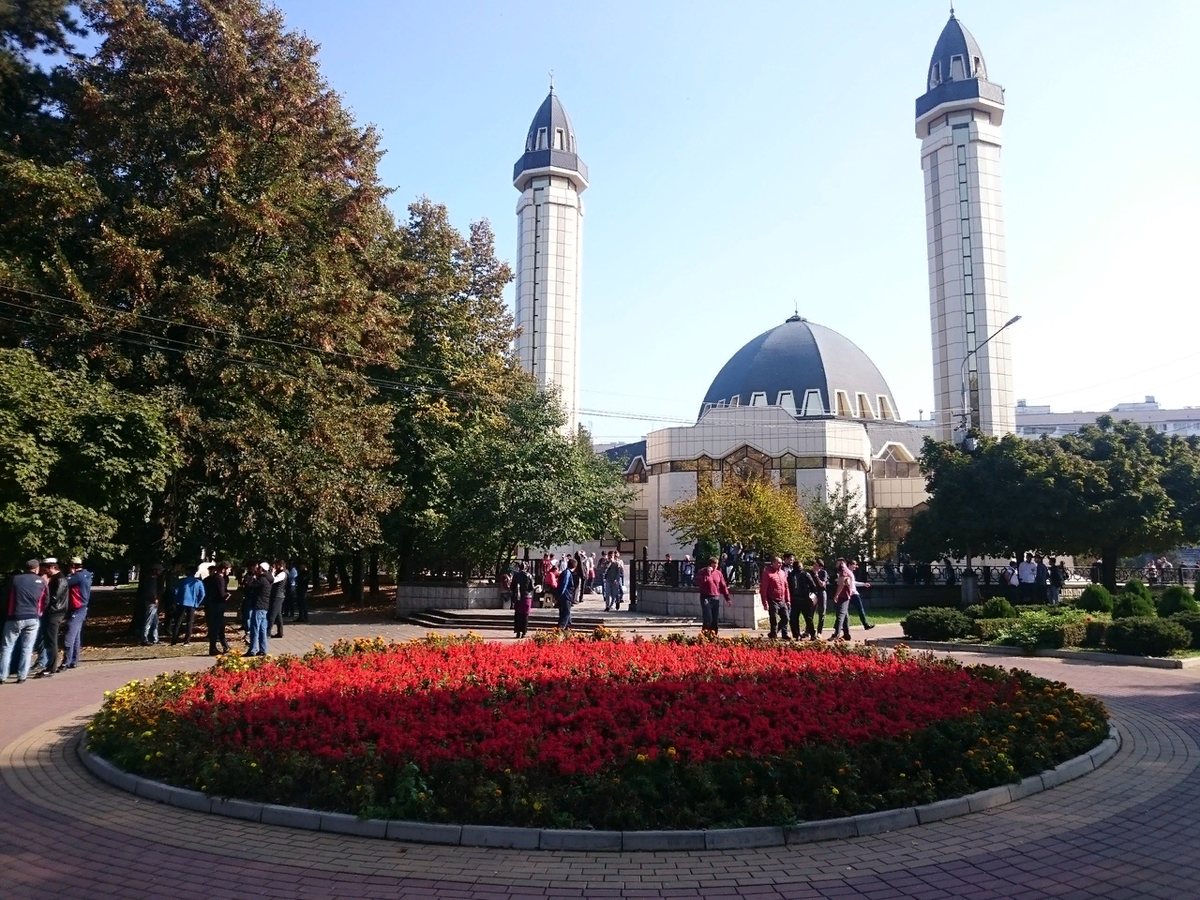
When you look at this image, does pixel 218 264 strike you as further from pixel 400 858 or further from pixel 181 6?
pixel 400 858

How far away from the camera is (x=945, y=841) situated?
5.78 meters

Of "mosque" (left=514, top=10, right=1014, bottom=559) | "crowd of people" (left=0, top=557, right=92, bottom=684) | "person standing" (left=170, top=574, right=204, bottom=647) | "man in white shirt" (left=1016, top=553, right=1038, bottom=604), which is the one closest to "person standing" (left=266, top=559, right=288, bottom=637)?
"person standing" (left=170, top=574, right=204, bottom=647)

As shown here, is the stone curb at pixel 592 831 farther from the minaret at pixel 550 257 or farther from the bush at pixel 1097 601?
the minaret at pixel 550 257

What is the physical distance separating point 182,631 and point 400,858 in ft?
56.0

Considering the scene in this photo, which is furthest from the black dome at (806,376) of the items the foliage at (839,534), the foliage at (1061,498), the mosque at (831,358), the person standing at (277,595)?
the person standing at (277,595)

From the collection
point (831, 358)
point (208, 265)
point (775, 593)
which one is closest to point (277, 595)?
point (208, 265)

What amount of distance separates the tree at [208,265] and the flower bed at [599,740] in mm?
9063

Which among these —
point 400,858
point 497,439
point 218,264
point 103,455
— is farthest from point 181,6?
point 400,858

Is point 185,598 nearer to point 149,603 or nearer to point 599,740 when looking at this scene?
point 149,603

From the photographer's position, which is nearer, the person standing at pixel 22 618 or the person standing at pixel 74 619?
the person standing at pixel 22 618

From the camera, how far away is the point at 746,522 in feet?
89.0

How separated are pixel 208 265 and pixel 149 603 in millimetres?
6954

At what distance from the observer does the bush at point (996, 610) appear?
18109mm

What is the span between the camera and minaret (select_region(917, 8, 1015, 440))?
54.9 m
